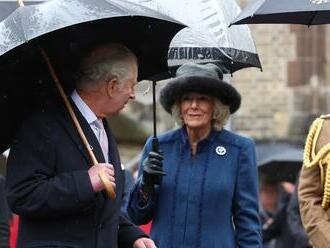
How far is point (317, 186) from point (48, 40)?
1.63 metres

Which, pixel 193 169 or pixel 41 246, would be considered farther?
pixel 193 169

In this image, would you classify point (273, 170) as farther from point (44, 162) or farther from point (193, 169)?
point (44, 162)

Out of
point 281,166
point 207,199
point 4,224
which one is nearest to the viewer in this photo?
point 207,199

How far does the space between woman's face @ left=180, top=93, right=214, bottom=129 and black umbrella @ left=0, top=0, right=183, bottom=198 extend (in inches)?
49.7

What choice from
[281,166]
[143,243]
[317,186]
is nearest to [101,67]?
[143,243]

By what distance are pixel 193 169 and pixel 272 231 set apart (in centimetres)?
498

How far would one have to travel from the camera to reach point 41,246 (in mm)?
5266

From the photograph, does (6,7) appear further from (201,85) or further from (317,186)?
(317,186)

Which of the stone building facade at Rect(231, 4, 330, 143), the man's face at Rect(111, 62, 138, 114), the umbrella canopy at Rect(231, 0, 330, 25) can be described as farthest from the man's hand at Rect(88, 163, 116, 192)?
the stone building facade at Rect(231, 4, 330, 143)

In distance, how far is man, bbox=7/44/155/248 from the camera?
5227 millimetres

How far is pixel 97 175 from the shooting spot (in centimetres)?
524

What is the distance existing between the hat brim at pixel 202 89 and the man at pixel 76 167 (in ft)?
Answer: 4.50

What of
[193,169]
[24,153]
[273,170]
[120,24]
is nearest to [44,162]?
[24,153]

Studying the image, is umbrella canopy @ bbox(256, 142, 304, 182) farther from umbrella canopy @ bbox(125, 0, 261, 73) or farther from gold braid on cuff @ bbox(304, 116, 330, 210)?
gold braid on cuff @ bbox(304, 116, 330, 210)
